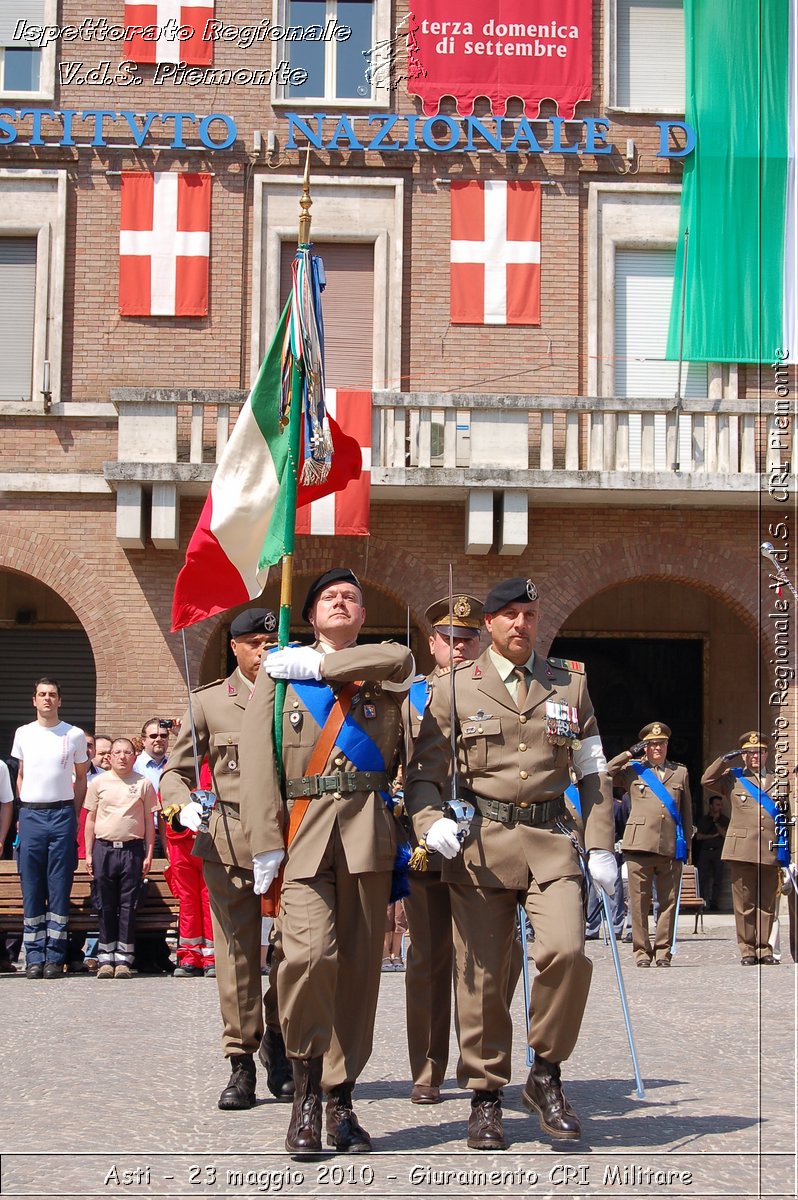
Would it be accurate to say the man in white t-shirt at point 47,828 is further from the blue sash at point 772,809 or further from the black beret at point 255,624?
the blue sash at point 772,809

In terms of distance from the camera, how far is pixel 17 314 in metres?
20.1

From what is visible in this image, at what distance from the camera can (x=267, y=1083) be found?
7.23 m

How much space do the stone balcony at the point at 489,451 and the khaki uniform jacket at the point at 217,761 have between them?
1107 centimetres

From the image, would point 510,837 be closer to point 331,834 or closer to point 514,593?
point 331,834

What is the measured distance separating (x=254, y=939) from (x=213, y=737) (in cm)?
102

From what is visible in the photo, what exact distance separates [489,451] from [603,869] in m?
12.8

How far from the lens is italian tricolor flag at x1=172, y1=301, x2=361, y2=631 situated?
805cm

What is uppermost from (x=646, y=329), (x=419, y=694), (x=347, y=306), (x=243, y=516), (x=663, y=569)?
(x=347, y=306)

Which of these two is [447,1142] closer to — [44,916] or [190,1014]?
[190,1014]

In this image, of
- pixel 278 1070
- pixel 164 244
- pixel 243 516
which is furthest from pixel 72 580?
pixel 278 1070

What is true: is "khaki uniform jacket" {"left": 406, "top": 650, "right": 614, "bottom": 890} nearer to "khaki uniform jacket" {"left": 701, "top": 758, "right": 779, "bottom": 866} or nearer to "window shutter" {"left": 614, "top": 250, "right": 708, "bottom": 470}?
"khaki uniform jacket" {"left": 701, "top": 758, "right": 779, "bottom": 866}

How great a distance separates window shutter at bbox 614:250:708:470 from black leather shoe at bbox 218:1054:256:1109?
14.2m

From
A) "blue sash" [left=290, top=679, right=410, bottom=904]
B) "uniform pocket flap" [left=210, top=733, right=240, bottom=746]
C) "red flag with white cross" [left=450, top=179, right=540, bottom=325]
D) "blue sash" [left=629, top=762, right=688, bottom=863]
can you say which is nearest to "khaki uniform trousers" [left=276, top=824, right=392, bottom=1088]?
"blue sash" [left=290, top=679, right=410, bottom=904]

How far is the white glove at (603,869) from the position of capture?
6.49 m
